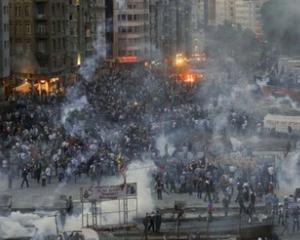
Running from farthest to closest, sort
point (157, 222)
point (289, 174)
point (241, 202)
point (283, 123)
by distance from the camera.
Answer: point (283, 123) → point (289, 174) → point (241, 202) → point (157, 222)

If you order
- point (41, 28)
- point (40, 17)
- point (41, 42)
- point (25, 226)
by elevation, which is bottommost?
point (25, 226)

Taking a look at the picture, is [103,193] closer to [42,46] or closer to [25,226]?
[25,226]

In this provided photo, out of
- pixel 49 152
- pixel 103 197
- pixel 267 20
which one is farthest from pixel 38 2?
pixel 267 20

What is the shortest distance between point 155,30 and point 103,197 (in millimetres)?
76338

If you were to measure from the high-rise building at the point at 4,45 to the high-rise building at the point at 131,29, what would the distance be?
32305 mm

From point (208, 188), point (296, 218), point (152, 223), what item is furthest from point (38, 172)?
point (296, 218)

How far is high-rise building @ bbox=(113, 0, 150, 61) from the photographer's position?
8794cm

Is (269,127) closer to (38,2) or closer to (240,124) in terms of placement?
(240,124)

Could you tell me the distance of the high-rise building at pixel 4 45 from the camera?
52.0 meters

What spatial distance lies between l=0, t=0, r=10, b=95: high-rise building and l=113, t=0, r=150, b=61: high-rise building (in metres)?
32.3

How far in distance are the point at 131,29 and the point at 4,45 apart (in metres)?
38.0

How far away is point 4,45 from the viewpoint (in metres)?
52.8

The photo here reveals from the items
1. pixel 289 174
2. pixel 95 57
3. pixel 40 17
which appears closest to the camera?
pixel 289 174

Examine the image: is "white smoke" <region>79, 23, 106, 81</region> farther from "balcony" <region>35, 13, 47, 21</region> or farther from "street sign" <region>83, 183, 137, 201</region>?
"street sign" <region>83, 183, 137, 201</region>
